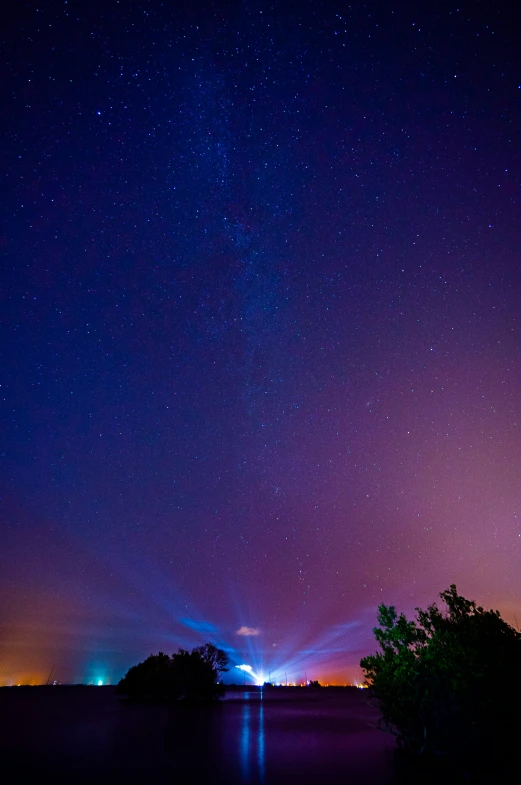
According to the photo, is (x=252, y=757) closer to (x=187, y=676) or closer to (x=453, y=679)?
(x=453, y=679)

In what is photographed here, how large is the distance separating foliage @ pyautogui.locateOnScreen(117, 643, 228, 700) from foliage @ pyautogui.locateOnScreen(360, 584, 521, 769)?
6174 cm

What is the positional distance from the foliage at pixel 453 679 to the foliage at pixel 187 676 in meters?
61.7

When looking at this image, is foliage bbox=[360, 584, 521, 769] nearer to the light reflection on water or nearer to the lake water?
the lake water

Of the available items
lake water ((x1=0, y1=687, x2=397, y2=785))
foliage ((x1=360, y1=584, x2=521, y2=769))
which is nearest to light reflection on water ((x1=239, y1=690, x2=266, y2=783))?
lake water ((x1=0, y1=687, x2=397, y2=785))

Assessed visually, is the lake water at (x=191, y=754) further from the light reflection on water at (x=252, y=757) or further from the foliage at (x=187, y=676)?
the foliage at (x=187, y=676)

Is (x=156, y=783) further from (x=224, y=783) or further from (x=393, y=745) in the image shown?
(x=393, y=745)

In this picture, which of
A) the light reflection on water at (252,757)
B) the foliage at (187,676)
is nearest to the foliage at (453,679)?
the light reflection on water at (252,757)

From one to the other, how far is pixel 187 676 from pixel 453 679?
70202 millimetres

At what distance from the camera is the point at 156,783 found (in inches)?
805

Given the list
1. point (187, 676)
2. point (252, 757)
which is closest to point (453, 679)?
point (252, 757)

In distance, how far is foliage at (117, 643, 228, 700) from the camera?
240ft

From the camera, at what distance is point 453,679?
62.1ft

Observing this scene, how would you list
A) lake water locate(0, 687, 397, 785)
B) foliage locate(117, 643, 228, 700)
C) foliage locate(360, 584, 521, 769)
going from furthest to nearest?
foliage locate(117, 643, 228, 700)
lake water locate(0, 687, 397, 785)
foliage locate(360, 584, 521, 769)

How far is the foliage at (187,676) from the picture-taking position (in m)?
73.1
